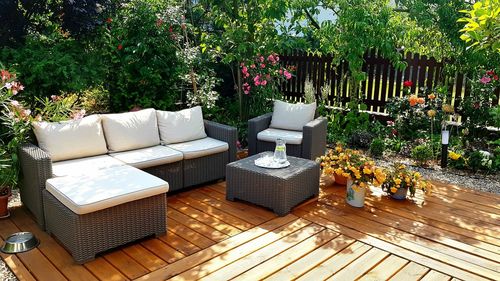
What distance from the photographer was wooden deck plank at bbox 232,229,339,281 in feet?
8.87

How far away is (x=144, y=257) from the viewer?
293 centimetres

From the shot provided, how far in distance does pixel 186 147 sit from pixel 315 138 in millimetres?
1592

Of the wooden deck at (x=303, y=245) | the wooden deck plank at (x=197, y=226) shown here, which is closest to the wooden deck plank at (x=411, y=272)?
the wooden deck at (x=303, y=245)

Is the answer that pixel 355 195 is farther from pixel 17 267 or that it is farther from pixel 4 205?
pixel 4 205

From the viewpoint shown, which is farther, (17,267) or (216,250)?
(216,250)

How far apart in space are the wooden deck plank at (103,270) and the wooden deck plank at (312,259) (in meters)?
0.99

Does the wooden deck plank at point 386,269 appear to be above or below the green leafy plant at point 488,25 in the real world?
below

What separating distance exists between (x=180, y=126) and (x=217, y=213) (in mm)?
1231

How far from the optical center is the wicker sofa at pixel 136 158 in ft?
10.8

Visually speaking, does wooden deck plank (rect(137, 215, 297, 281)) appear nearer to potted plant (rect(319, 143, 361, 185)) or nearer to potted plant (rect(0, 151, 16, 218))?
potted plant (rect(319, 143, 361, 185))

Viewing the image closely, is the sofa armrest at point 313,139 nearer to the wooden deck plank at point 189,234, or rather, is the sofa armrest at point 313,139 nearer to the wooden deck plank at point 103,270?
the wooden deck plank at point 189,234

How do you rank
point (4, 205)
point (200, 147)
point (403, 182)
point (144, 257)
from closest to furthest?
1. point (144, 257)
2. point (4, 205)
3. point (403, 182)
4. point (200, 147)

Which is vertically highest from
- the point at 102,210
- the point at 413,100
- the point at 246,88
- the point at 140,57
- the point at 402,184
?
the point at 140,57

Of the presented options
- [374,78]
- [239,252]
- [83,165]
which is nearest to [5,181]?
[83,165]
